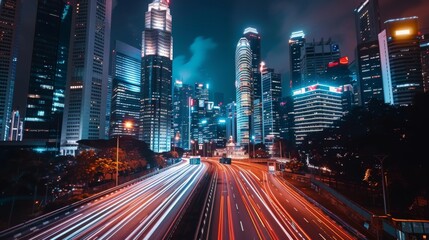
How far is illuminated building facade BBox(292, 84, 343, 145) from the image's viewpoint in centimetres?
18162

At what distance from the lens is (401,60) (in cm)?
17888

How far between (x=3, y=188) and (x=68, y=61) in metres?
150

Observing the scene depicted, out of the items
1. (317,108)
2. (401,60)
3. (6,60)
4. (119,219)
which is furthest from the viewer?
(317,108)

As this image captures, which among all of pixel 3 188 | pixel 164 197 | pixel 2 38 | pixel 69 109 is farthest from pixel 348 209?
pixel 2 38

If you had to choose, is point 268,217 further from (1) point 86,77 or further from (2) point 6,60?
(2) point 6,60

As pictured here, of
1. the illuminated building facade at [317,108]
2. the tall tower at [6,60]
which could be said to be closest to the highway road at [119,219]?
the tall tower at [6,60]

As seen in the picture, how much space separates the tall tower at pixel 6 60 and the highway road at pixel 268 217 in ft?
508

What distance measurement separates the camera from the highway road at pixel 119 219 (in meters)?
26.8

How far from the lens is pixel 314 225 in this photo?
31.8m

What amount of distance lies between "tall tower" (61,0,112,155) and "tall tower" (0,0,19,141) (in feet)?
97.4

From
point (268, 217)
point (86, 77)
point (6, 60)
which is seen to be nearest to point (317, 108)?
point (86, 77)

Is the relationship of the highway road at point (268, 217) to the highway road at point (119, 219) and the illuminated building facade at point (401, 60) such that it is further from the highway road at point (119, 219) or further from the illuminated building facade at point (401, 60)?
the illuminated building facade at point (401, 60)

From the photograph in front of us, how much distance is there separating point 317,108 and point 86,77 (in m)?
159

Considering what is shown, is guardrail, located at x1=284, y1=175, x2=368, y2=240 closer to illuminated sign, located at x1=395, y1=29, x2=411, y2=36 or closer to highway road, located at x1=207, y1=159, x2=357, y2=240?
highway road, located at x1=207, y1=159, x2=357, y2=240
